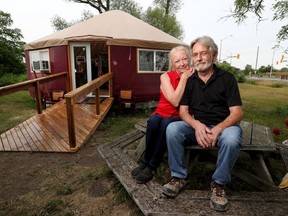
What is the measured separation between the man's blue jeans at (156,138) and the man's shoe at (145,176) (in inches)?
2.0

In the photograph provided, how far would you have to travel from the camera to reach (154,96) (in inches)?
300

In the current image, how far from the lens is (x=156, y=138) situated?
2078 mm

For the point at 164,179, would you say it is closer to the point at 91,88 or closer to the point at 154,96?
the point at 91,88

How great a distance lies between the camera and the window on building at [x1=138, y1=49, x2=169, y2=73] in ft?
23.6

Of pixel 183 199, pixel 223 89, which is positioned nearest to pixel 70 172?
pixel 183 199

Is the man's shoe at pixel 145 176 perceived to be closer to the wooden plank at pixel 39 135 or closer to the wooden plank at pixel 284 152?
the wooden plank at pixel 284 152

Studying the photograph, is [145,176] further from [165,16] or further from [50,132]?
[165,16]

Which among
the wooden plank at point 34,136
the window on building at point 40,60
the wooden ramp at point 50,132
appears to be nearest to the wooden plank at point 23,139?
the wooden ramp at point 50,132

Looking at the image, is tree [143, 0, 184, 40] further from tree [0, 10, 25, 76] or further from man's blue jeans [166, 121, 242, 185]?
man's blue jeans [166, 121, 242, 185]

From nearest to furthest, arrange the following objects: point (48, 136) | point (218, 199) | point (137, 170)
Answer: point (218, 199)
point (137, 170)
point (48, 136)

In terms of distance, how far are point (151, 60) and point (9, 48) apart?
15.8 m

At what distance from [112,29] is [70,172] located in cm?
575

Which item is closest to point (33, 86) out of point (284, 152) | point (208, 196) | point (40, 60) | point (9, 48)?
point (40, 60)

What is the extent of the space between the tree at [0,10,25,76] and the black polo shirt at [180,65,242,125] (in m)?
18.0
